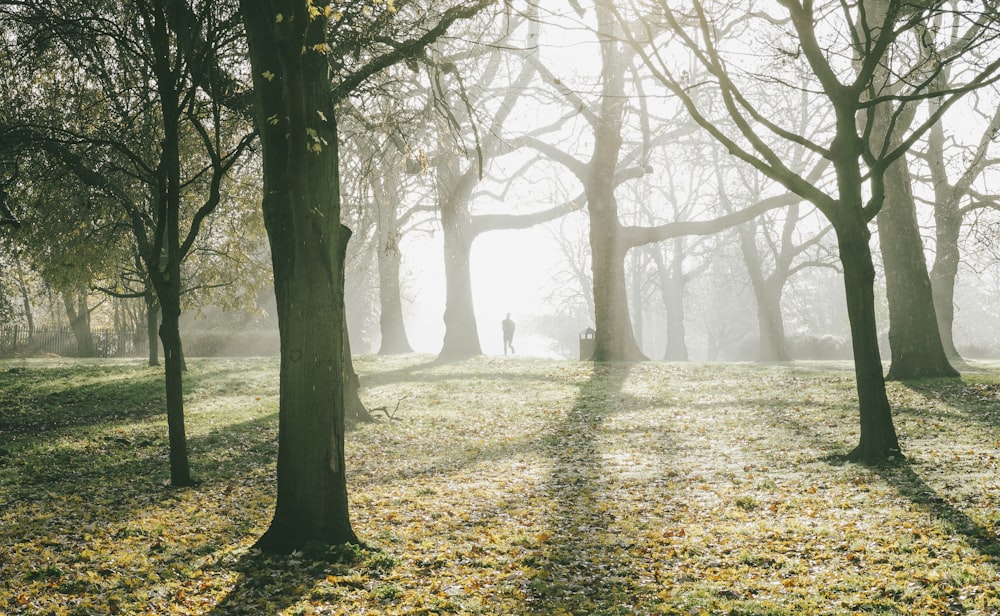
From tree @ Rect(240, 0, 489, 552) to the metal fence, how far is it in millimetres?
29877

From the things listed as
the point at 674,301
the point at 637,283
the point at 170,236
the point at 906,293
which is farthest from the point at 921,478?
the point at 637,283

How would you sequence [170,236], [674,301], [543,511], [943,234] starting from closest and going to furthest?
1. [543,511]
2. [170,236]
3. [943,234]
4. [674,301]

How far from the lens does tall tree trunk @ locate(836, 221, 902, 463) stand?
341 inches

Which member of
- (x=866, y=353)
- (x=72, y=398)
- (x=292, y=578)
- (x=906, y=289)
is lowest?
(x=292, y=578)

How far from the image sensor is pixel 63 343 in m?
35.7

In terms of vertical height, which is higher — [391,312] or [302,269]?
[391,312]

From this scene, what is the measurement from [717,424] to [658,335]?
6289 centimetres

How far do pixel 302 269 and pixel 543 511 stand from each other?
3.52 meters

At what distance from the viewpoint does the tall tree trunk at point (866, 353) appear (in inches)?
341

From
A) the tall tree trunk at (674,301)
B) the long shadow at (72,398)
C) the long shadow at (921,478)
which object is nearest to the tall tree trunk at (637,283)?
the tall tree trunk at (674,301)

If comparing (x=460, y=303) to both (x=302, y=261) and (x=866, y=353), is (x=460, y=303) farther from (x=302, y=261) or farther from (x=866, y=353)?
(x=302, y=261)

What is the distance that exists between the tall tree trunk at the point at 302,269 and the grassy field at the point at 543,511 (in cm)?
42

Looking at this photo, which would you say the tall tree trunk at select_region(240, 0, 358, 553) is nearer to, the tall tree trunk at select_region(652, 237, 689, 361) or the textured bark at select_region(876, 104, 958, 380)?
the textured bark at select_region(876, 104, 958, 380)

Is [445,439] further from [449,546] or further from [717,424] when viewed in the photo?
[449,546]
